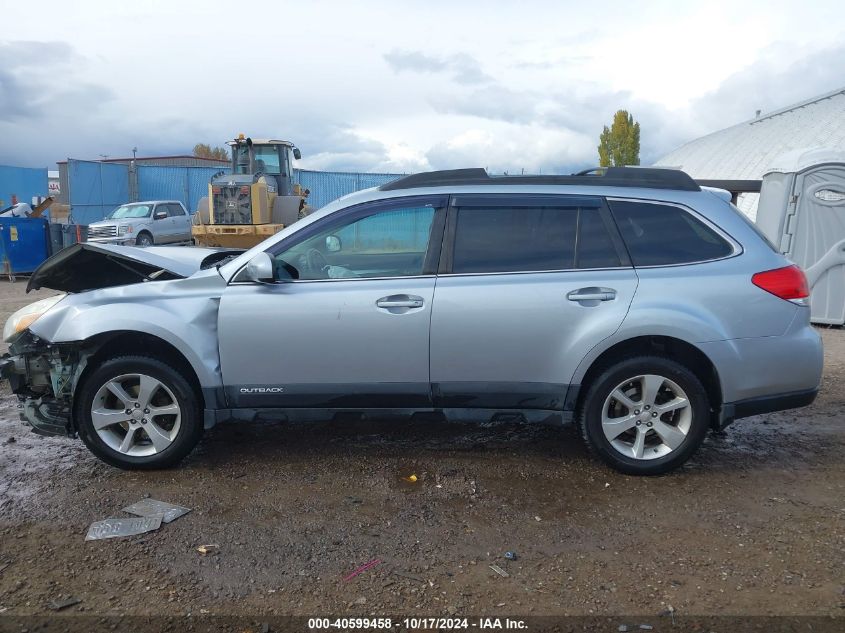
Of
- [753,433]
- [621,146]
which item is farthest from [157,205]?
[621,146]

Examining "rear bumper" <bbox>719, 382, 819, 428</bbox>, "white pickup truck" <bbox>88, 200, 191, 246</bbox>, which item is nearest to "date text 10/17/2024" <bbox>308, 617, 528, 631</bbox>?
"rear bumper" <bbox>719, 382, 819, 428</bbox>

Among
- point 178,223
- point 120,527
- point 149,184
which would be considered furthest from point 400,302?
point 149,184

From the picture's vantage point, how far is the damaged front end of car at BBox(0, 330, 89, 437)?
166 inches

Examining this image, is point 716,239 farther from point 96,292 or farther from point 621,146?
point 621,146

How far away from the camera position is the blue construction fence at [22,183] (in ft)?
119

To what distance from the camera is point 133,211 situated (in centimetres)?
2259

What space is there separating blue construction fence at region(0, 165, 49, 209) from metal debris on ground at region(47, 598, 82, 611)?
127ft

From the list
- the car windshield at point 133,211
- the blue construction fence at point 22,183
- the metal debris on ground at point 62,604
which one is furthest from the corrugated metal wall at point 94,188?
the metal debris on ground at point 62,604

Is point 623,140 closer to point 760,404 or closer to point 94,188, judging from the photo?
point 94,188

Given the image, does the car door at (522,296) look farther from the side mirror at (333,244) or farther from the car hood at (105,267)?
the car hood at (105,267)

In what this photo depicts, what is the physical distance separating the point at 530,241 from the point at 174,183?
3092 centimetres

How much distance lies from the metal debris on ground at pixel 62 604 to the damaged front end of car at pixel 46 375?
155 cm

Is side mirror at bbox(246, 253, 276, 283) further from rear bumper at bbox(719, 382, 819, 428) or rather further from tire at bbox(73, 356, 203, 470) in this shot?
rear bumper at bbox(719, 382, 819, 428)

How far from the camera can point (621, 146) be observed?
2181 inches
